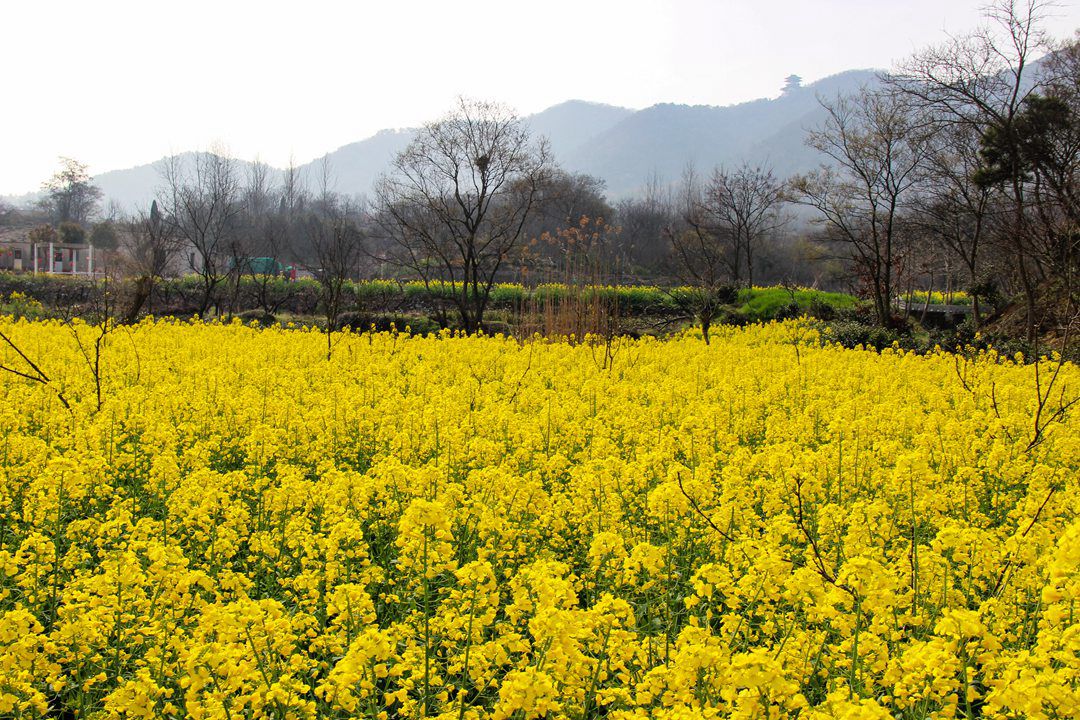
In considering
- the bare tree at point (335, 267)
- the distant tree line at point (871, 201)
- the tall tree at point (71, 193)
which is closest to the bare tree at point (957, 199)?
the distant tree line at point (871, 201)

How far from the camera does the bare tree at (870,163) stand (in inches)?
935

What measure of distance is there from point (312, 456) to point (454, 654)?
3.33 meters

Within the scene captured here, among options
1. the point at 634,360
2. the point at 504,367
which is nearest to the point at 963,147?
the point at 634,360

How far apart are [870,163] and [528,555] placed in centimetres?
2529

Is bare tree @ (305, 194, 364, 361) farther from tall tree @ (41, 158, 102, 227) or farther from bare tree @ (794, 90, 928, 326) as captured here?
tall tree @ (41, 158, 102, 227)

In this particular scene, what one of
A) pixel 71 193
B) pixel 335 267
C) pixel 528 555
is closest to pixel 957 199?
pixel 335 267

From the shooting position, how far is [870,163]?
25844 millimetres

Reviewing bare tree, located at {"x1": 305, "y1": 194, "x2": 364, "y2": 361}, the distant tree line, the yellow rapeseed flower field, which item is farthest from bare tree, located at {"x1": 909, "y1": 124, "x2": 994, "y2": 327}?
bare tree, located at {"x1": 305, "y1": 194, "x2": 364, "y2": 361}

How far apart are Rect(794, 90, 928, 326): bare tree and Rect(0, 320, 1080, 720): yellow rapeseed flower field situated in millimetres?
15947

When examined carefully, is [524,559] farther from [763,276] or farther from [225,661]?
[763,276]

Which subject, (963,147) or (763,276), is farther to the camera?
(763,276)

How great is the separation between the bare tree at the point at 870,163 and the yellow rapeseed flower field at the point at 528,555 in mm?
15947

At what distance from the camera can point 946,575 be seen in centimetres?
342

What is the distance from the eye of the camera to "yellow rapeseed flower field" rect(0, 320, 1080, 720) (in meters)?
2.47
